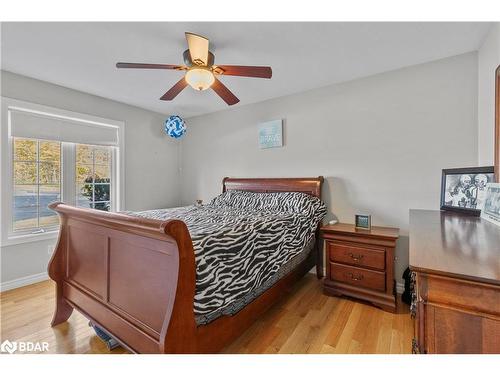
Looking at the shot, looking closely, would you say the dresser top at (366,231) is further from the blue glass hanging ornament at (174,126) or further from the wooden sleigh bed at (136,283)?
the blue glass hanging ornament at (174,126)

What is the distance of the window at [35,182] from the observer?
2.66 m

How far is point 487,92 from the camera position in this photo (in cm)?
188

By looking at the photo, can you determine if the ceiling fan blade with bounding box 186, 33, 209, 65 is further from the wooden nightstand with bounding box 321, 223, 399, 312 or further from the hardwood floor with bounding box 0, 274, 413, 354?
the hardwood floor with bounding box 0, 274, 413, 354

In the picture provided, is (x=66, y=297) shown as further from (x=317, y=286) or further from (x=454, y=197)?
(x=454, y=197)

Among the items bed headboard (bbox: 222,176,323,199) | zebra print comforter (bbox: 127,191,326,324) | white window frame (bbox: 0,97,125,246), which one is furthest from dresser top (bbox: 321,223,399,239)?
white window frame (bbox: 0,97,125,246)

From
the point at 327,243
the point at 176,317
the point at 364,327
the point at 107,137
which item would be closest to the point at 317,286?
the point at 327,243

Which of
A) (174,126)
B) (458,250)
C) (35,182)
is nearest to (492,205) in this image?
(458,250)

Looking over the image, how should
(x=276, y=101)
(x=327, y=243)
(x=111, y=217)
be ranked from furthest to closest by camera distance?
(x=276, y=101)
(x=327, y=243)
(x=111, y=217)

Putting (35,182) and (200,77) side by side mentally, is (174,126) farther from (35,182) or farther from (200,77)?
(200,77)

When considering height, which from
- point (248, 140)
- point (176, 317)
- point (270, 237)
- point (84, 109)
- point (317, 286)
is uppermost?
point (84, 109)

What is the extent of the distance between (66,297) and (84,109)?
242cm

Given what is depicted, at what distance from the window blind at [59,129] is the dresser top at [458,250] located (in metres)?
3.77

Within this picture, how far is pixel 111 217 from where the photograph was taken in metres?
1.38

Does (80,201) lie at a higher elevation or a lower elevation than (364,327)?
higher
